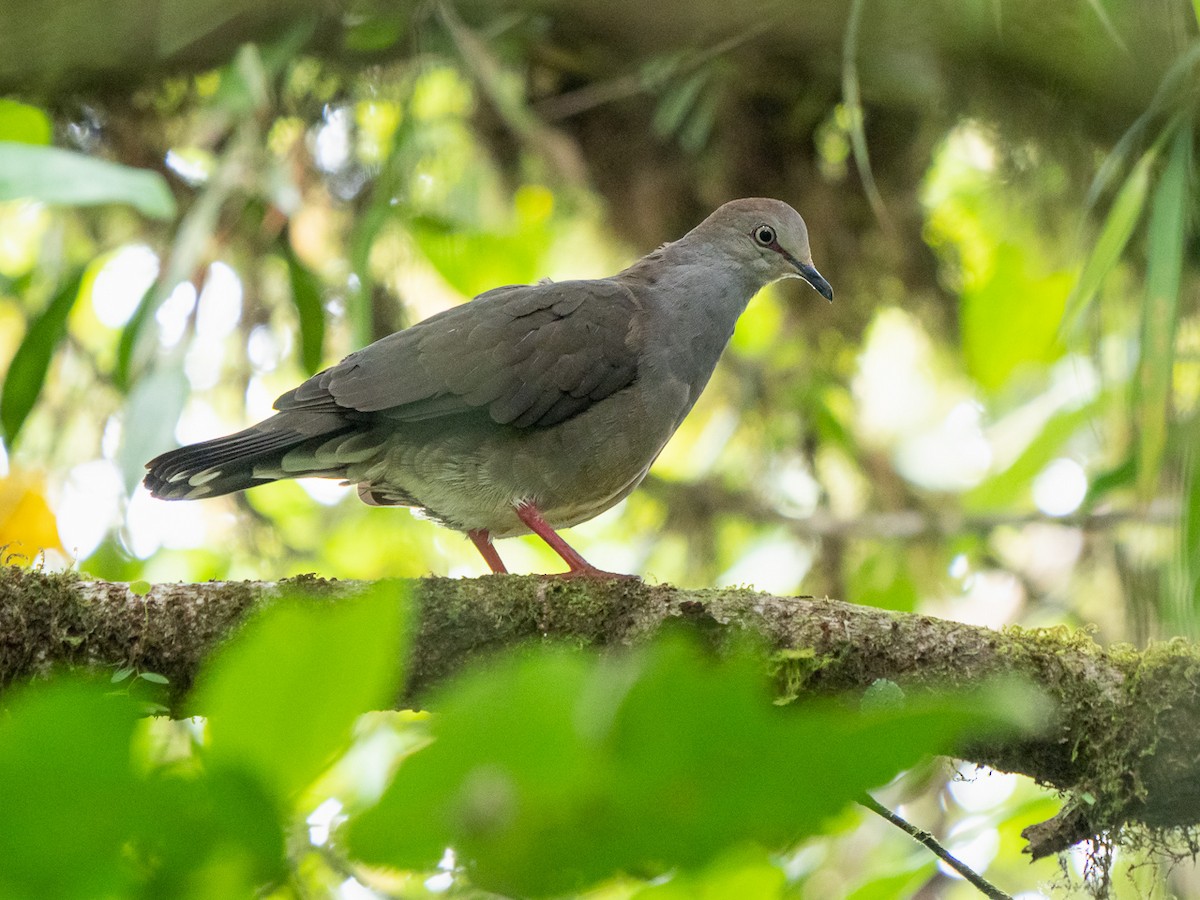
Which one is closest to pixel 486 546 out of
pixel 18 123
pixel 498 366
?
pixel 498 366

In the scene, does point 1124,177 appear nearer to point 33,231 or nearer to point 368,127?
point 368,127

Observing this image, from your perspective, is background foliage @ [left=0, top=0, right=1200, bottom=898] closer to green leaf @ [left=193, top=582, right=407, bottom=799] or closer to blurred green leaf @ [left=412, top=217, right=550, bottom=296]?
blurred green leaf @ [left=412, top=217, right=550, bottom=296]

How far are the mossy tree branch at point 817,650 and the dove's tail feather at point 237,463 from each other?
2.30ft

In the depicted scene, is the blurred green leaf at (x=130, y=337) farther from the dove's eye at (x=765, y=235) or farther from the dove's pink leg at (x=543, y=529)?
the dove's eye at (x=765, y=235)

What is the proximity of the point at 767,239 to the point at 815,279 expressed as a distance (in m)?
0.24

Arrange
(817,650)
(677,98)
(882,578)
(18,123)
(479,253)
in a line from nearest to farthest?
1. (18,123)
2. (817,650)
3. (677,98)
4. (479,253)
5. (882,578)

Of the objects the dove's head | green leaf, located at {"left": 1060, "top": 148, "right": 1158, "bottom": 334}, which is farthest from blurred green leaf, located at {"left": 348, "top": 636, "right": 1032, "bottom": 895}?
the dove's head

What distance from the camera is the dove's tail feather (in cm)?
346

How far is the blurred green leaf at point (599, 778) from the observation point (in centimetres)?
55

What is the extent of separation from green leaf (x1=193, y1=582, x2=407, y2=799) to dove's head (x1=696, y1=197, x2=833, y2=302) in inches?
156

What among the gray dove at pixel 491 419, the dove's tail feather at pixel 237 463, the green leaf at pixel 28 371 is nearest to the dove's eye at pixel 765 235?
the gray dove at pixel 491 419

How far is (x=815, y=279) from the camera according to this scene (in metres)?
4.33

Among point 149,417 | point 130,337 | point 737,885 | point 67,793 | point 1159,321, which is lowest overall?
point 149,417

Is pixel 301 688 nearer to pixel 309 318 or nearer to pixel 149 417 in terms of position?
pixel 149 417
